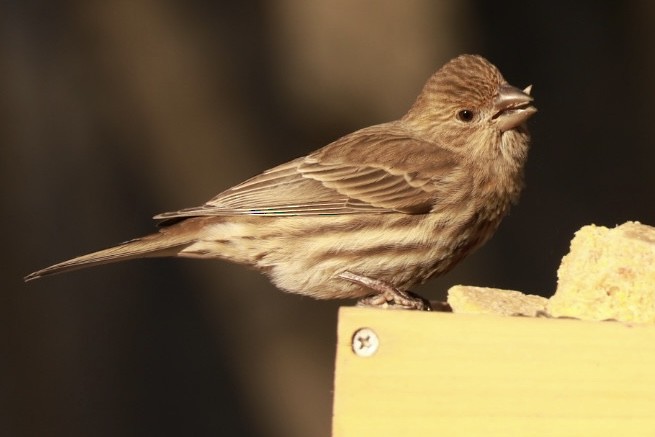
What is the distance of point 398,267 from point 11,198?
2246mm

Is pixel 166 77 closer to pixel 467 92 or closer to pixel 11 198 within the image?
pixel 11 198

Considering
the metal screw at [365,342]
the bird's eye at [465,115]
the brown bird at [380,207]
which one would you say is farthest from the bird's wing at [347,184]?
the metal screw at [365,342]

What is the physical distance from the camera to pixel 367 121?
627 centimetres

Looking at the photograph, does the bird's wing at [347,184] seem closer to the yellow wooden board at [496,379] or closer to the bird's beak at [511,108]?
the bird's beak at [511,108]

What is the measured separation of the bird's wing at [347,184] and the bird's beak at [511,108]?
0.69 ft

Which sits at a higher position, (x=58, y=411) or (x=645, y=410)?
(x=58, y=411)

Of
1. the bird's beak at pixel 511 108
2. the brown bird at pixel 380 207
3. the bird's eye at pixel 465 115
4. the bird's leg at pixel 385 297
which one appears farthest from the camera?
the bird's eye at pixel 465 115

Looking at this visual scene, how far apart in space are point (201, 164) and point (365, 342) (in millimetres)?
3464

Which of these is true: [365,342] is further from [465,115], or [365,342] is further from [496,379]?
[465,115]

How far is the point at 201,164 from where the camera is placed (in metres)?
6.08

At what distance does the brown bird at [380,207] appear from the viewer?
4.08 meters

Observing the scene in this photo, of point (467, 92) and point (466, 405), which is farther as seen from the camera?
point (467, 92)

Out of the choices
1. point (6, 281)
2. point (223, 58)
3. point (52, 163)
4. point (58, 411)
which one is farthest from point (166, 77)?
point (58, 411)

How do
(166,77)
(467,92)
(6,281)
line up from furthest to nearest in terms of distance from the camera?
(166,77) → (6,281) → (467,92)
